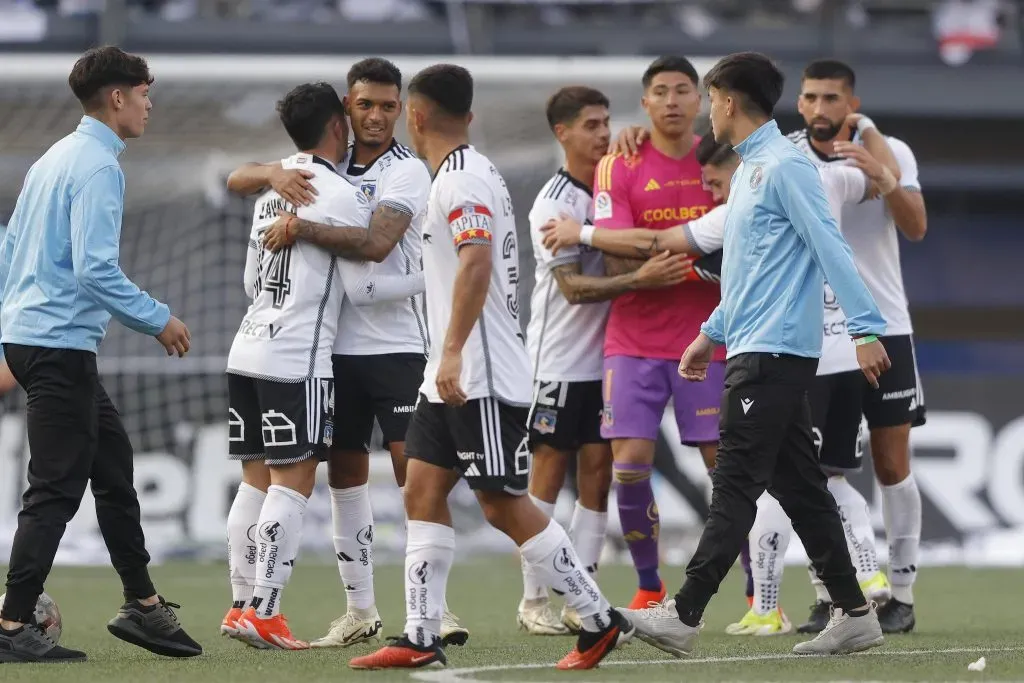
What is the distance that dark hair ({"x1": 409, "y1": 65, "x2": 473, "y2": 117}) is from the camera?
5.60 metres

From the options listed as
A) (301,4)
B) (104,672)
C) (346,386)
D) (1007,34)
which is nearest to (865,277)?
(346,386)

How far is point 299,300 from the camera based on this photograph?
6395 mm

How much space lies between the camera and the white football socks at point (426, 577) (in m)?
5.34

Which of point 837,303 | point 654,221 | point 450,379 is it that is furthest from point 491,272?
point 837,303

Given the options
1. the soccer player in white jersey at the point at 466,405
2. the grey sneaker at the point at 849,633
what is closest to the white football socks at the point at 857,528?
the grey sneaker at the point at 849,633

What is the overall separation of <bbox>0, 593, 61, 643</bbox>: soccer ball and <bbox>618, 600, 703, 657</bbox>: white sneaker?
2.34 meters

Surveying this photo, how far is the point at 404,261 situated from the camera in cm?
668

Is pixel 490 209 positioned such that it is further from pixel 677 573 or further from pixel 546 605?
pixel 677 573

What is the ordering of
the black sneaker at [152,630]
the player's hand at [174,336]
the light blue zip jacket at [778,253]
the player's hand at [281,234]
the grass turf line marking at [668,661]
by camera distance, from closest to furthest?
the grass turf line marking at [668,661] → the light blue zip jacket at [778,253] → the player's hand at [174,336] → the black sneaker at [152,630] → the player's hand at [281,234]

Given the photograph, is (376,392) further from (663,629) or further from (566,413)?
(663,629)

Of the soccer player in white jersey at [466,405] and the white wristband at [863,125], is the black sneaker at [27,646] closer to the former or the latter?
the soccer player in white jersey at [466,405]

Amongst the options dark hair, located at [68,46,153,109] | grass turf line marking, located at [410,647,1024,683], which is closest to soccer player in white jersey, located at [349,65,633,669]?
grass turf line marking, located at [410,647,1024,683]

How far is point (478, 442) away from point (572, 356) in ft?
7.13

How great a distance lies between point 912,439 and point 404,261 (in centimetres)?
720
